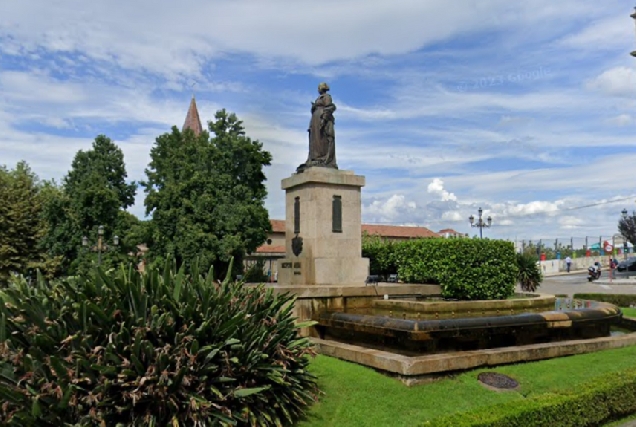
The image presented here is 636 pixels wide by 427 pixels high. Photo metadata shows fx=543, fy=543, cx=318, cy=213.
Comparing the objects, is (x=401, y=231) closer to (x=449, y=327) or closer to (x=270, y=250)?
(x=270, y=250)

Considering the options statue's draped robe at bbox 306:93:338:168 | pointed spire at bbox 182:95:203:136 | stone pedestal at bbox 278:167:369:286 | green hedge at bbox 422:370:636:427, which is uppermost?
pointed spire at bbox 182:95:203:136

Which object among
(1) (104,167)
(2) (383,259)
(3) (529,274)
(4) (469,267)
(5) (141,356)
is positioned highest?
(1) (104,167)

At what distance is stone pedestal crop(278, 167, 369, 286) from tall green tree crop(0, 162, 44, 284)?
838 inches

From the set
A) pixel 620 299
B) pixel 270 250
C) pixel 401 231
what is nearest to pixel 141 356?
pixel 620 299

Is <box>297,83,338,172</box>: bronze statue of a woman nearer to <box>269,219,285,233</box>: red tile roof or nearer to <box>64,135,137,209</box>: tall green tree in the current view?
<box>64,135,137,209</box>: tall green tree

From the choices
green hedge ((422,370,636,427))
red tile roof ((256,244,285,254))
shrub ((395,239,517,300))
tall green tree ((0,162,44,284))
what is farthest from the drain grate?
red tile roof ((256,244,285,254))

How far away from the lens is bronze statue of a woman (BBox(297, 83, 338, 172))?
526 inches

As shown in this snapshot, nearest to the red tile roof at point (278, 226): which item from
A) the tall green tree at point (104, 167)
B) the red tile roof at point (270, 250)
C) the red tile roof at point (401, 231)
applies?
the red tile roof at point (270, 250)

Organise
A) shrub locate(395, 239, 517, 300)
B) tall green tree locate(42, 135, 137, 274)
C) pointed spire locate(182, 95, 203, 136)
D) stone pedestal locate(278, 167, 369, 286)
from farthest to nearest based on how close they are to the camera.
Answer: pointed spire locate(182, 95, 203, 136) → tall green tree locate(42, 135, 137, 274) → stone pedestal locate(278, 167, 369, 286) → shrub locate(395, 239, 517, 300)

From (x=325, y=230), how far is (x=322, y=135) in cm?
239

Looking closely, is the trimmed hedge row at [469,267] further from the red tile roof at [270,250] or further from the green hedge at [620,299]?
the red tile roof at [270,250]

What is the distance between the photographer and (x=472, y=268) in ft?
39.1

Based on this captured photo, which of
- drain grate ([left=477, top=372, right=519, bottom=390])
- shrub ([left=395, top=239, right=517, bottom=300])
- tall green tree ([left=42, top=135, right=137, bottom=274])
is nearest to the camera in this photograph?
drain grate ([left=477, top=372, right=519, bottom=390])

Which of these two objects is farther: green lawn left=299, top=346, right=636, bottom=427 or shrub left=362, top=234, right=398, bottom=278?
shrub left=362, top=234, right=398, bottom=278
